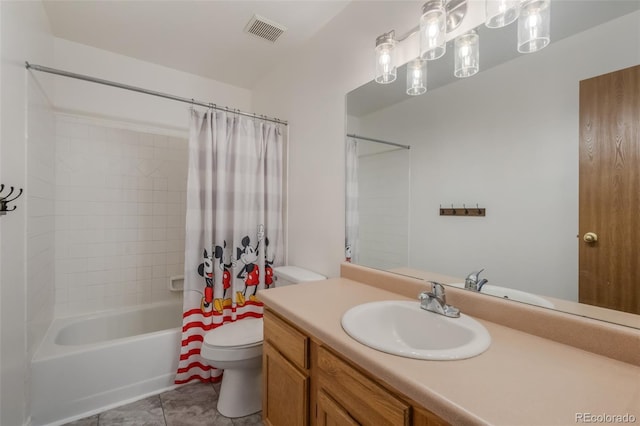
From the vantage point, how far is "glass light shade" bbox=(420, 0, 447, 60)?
3.91 ft

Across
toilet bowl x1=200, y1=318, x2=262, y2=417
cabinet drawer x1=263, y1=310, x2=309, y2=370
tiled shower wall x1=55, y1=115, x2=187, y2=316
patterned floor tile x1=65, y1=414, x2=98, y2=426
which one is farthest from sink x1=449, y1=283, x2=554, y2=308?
tiled shower wall x1=55, y1=115, x2=187, y2=316

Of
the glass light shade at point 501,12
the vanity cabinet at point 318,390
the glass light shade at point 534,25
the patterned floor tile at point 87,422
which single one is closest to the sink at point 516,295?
the vanity cabinet at point 318,390

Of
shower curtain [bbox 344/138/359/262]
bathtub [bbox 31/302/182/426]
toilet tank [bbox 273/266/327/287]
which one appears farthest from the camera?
toilet tank [bbox 273/266/327/287]

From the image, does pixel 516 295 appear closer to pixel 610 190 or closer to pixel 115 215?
pixel 610 190

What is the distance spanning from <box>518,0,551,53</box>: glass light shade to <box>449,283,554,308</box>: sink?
0.86 meters

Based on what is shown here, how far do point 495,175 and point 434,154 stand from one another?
0.98 feet

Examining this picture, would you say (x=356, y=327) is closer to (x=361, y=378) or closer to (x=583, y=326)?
(x=361, y=378)

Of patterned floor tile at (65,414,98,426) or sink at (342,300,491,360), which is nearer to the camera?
sink at (342,300,491,360)

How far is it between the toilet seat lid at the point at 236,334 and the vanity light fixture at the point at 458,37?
5.44 ft

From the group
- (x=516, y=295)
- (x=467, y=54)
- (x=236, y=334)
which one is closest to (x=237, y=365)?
(x=236, y=334)

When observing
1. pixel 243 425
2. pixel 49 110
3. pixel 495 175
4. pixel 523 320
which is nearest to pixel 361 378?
pixel 523 320

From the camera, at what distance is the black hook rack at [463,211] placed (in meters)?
1.14

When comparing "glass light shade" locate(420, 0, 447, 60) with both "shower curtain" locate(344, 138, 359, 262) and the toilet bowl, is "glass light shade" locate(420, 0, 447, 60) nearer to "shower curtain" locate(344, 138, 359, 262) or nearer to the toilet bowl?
"shower curtain" locate(344, 138, 359, 262)

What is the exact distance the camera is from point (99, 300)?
2303mm
